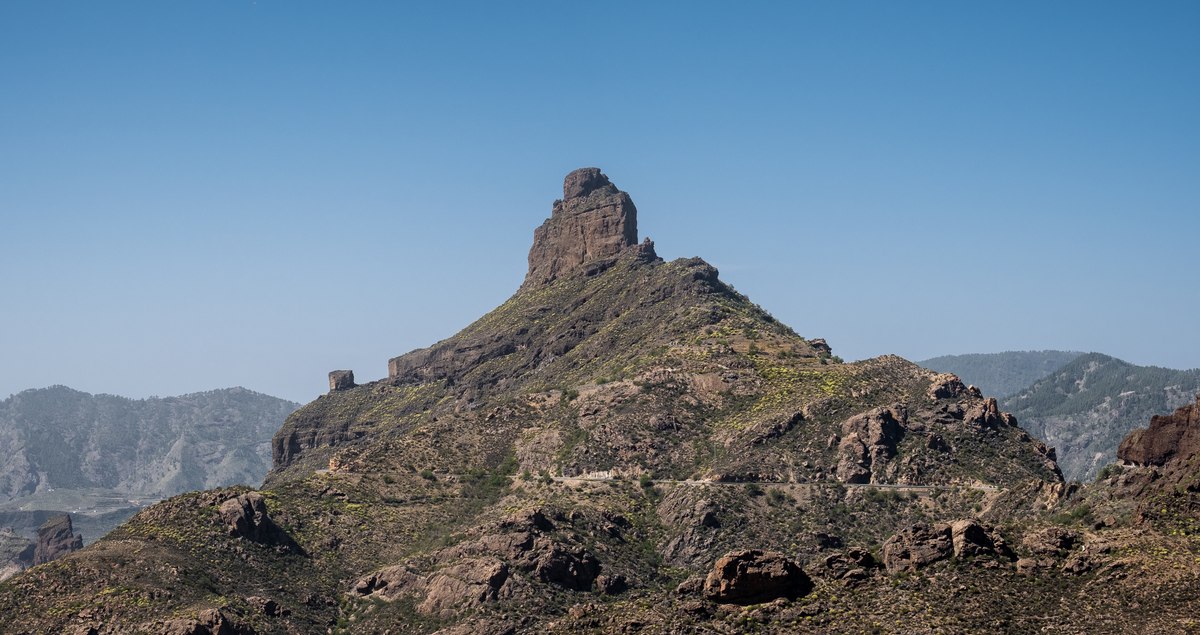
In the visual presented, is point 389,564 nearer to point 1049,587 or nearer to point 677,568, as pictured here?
point 677,568

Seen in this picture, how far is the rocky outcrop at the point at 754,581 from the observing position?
12688 cm

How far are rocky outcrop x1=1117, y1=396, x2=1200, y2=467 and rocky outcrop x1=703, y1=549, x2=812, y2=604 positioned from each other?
4263 cm

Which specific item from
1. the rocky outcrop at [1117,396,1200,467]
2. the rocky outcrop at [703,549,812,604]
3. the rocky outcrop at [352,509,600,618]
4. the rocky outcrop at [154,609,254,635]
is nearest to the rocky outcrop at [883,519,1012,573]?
the rocky outcrop at [703,549,812,604]

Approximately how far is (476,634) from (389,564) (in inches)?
1318

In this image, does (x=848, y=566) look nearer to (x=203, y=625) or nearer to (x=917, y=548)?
(x=917, y=548)

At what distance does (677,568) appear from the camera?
195500 mm

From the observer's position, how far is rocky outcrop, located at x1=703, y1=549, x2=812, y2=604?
12688 cm

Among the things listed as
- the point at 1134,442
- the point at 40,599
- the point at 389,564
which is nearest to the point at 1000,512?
the point at 1134,442

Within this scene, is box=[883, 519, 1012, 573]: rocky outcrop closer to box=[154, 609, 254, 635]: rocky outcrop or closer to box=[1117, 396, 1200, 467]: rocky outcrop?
box=[1117, 396, 1200, 467]: rocky outcrop

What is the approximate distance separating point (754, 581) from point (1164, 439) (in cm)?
4912

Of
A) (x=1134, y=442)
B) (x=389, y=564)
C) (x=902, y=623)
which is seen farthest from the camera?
(x=389, y=564)

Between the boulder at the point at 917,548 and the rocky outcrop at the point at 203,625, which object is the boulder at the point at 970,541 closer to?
the boulder at the point at 917,548

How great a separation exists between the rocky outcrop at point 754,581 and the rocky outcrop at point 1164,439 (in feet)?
140

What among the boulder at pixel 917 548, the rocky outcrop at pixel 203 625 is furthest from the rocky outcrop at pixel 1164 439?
the rocky outcrop at pixel 203 625
